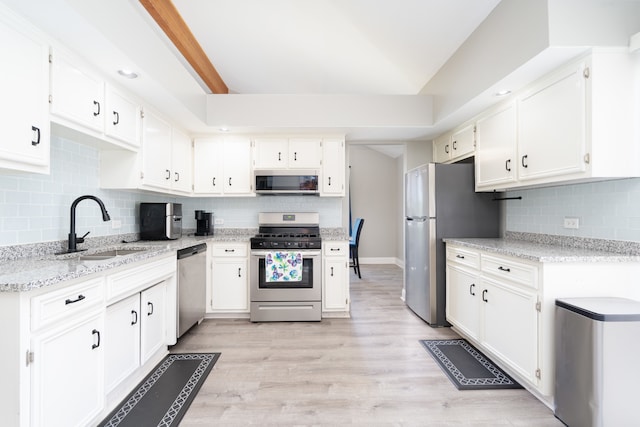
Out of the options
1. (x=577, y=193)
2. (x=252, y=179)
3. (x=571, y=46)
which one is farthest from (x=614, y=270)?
(x=252, y=179)

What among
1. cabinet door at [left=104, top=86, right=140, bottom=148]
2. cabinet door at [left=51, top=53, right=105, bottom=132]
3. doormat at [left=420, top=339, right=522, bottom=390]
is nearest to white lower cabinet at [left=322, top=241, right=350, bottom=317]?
doormat at [left=420, top=339, right=522, bottom=390]

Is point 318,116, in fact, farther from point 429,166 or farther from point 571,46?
point 571,46

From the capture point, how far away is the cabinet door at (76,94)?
1686 mm

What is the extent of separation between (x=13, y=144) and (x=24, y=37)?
0.54m

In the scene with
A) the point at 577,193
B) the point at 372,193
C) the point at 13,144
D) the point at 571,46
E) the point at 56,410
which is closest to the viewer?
the point at 56,410

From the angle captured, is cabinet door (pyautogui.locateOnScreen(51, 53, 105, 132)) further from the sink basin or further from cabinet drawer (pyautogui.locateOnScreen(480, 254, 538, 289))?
cabinet drawer (pyautogui.locateOnScreen(480, 254, 538, 289))

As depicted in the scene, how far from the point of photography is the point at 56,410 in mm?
1322

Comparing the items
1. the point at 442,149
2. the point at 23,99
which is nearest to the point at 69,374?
the point at 23,99

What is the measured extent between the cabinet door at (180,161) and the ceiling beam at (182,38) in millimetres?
674

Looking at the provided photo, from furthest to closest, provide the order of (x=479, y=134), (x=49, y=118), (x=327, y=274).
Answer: (x=327, y=274), (x=479, y=134), (x=49, y=118)

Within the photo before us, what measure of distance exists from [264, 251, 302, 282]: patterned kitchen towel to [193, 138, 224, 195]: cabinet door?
43.8 inches

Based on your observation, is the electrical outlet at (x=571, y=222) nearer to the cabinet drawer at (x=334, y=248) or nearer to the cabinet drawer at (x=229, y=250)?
the cabinet drawer at (x=334, y=248)

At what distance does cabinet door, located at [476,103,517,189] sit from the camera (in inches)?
96.7

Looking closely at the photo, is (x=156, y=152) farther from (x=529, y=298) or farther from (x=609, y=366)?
(x=609, y=366)
